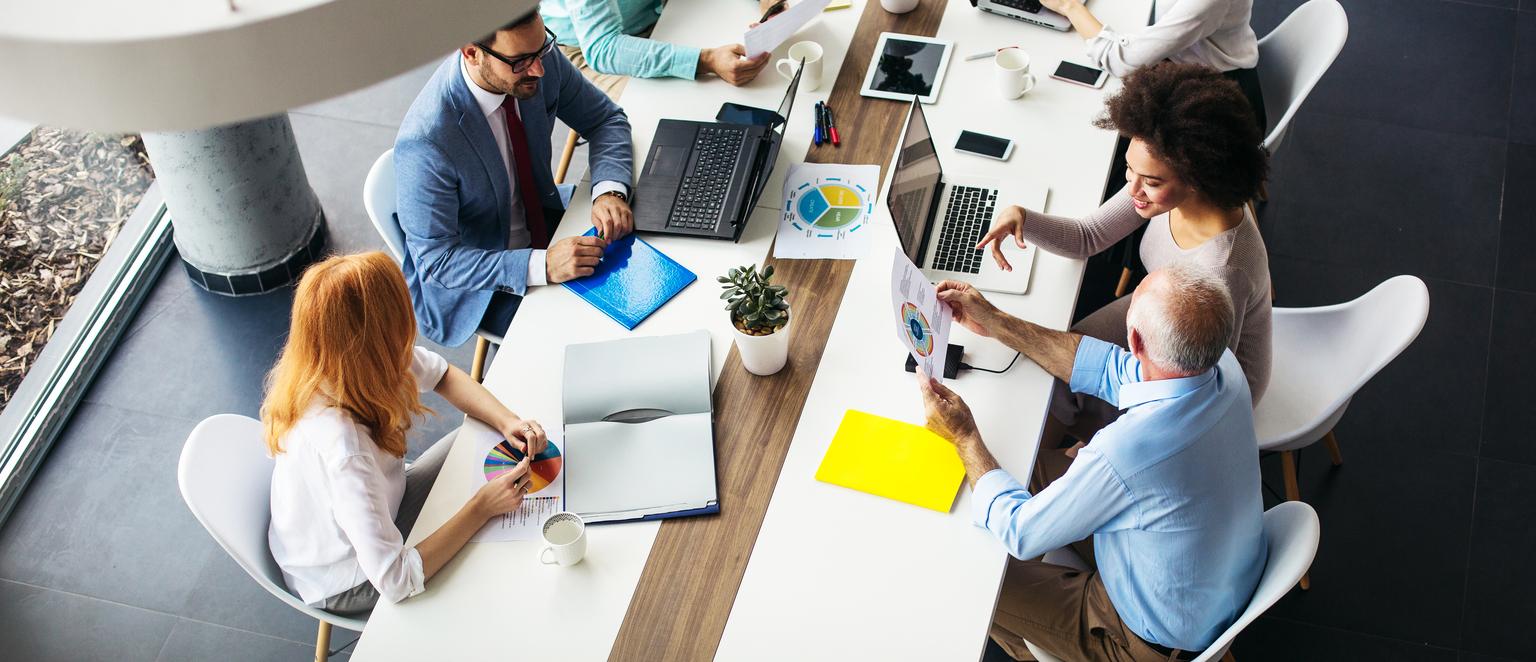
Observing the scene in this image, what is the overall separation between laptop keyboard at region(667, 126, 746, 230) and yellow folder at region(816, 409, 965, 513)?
67 centimetres

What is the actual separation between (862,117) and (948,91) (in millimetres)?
252

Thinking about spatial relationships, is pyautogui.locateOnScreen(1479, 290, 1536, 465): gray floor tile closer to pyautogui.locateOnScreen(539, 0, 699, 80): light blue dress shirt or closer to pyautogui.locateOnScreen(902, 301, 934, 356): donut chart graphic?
pyautogui.locateOnScreen(902, 301, 934, 356): donut chart graphic

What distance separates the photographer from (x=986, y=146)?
2.92 meters

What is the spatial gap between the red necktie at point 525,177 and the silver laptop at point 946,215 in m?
0.95

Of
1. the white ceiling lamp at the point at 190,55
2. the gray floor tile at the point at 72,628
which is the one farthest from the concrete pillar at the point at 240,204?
the white ceiling lamp at the point at 190,55

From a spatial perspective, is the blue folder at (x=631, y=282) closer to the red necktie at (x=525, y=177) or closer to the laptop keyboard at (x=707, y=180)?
the laptop keyboard at (x=707, y=180)

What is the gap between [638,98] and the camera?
10.3 ft

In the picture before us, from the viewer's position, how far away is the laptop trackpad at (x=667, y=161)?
2.88 metres

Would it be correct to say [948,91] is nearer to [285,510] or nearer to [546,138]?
[546,138]

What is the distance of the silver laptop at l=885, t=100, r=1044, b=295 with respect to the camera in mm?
2631

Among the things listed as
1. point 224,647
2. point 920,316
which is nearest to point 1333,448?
point 920,316

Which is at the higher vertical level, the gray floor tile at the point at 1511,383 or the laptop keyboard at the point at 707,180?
the laptop keyboard at the point at 707,180

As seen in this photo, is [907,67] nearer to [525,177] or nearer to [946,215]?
[946,215]

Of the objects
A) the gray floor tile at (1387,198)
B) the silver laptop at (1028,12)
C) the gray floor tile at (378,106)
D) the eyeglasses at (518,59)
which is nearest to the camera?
the eyeglasses at (518,59)
